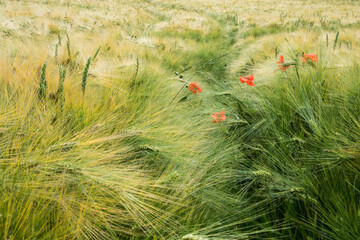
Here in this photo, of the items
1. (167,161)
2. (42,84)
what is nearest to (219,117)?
(167,161)

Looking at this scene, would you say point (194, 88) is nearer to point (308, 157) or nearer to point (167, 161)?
point (167, 161)

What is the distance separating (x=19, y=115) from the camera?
866mm

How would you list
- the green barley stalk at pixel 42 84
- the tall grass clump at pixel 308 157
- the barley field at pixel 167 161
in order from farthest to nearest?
the green barley stalk at pixel 42 84 → the tall grass clump at pixel 308 157 → the barley field at pixel 167 161

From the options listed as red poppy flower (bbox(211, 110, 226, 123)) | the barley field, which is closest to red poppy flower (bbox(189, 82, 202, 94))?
the barley field

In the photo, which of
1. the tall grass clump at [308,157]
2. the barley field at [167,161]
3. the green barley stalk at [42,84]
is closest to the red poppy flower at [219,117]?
the barley field at [167,161]

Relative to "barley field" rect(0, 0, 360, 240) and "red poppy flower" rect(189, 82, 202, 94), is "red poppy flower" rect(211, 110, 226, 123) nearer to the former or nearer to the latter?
"barley field" rect(0, 0, 360, 240)

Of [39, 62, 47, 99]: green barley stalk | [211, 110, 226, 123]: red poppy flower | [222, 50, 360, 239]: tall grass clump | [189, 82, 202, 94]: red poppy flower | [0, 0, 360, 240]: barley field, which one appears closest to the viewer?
[0, 0, 360, 240]: barley field

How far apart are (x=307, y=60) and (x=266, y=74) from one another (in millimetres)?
354

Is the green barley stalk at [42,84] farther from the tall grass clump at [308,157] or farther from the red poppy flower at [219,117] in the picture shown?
the tall grass clump at [308,157]

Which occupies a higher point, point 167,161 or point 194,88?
point 194,88

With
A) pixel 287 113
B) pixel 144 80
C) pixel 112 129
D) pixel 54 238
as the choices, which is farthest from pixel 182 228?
A: pixel 144 80

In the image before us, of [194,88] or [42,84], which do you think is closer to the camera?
[42,84]

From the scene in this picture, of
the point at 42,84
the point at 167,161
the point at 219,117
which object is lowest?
the point at 167,161

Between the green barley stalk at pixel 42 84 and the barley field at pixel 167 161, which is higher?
the green barley stalk at pixel 42 84
